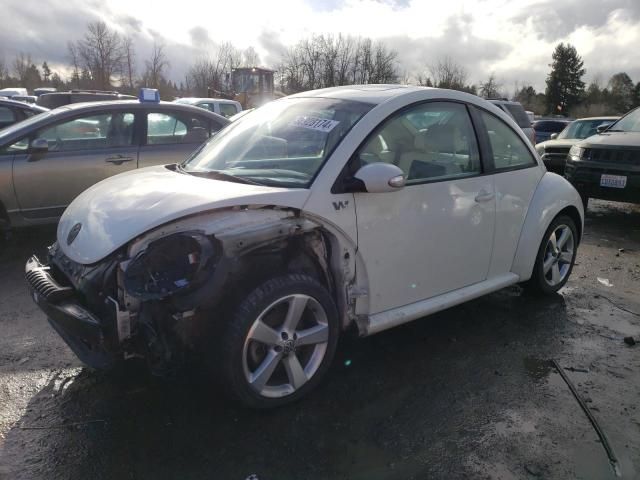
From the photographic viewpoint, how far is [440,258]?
11.0ft

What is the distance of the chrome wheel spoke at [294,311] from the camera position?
2.69m

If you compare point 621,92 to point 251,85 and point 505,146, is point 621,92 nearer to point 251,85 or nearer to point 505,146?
point 251,85

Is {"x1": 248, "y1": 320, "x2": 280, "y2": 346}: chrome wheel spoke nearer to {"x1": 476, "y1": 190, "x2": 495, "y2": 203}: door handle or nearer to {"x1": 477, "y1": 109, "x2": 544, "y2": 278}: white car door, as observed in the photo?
{"x1": 476, "y1": 190, "x2": 495, "y2": 203}: door handle

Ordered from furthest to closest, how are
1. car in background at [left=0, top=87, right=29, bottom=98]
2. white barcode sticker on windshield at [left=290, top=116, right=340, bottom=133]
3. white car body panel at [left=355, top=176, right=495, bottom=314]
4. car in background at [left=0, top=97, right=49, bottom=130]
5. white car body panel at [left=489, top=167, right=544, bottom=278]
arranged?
car in background at [left=0, top=87, right=29, bottom=98] < car in background at [left=0, top=97, right=49, bottom=130] < white car body panel at [left=489, top=167, right=544, bottom=278] < white barcode sticker on windshield at [left=290, top=116, right=340, bottom=133] < white car body panel at [left=355, top=176, right=495, bottom=314]

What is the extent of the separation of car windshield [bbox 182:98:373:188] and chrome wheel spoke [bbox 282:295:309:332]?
2.05ft

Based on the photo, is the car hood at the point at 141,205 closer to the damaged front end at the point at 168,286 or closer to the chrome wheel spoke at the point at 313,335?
the damaged front end at the point at 168,286

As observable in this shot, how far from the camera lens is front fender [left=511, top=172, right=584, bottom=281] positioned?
3982 mm

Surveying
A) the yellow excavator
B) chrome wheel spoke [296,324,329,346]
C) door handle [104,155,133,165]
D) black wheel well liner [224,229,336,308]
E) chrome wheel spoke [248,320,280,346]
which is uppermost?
the yellow excavator

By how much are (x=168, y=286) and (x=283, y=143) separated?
1302mm

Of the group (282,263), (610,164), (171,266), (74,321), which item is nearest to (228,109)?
(610,164)

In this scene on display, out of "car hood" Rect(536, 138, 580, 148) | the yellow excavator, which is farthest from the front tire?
the yellow excavator

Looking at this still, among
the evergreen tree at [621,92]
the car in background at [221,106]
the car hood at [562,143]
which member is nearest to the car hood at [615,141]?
the car hood at [562,143]

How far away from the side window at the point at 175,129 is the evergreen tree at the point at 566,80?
75.8 metres

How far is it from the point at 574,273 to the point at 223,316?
13.9 feet
